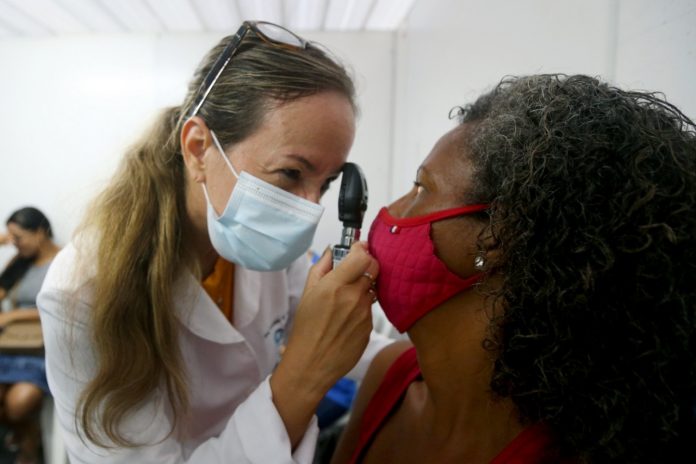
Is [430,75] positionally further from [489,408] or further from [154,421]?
[154,421]

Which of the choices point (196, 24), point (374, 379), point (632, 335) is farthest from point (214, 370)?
point (196, 24)

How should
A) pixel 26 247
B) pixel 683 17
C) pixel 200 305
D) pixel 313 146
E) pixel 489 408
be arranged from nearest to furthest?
1. pixel 683 17
2. pixel 489 408
3. pixel 313 146
4. pixel 200 305
5. pixel 26 247

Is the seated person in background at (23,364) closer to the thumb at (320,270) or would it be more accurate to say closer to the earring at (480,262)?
the thumb at (320,270)

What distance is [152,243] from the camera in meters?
1.02

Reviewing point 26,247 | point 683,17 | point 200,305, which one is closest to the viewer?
point 683,17

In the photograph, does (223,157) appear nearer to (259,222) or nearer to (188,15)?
(259,222)

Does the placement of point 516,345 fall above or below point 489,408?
above

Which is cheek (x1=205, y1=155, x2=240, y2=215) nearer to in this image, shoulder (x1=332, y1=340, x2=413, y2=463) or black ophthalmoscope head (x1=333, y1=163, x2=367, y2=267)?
black ophthalmoscope head (x1=333, y1=163, x2=367, y2=267)

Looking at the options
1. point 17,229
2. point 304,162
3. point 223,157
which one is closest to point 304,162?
point 304,162

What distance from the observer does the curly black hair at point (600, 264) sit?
59 centimetres

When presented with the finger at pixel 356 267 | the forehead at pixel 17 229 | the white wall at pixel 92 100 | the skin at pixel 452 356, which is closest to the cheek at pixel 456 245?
the skin at pixel 452 356

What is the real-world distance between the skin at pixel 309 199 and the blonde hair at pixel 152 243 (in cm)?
5

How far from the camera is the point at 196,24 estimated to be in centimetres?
315

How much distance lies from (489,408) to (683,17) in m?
0.84
